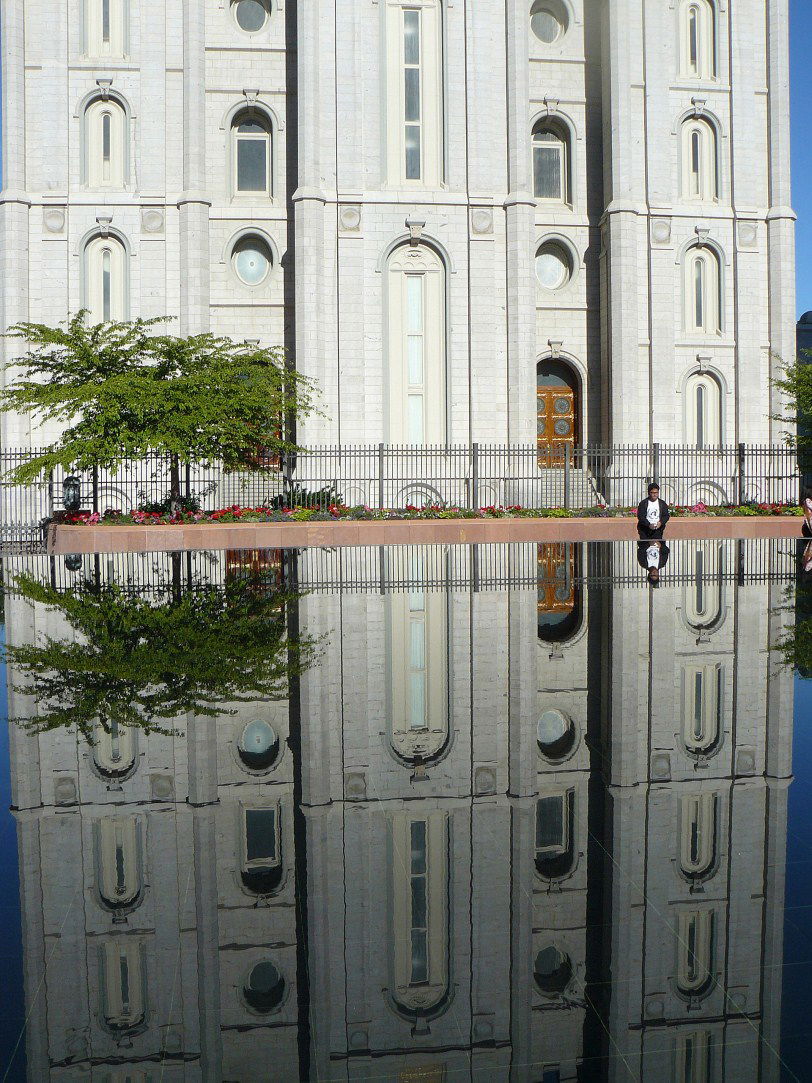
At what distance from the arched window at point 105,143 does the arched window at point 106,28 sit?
1496 millimetres

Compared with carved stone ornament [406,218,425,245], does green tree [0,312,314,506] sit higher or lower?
lower

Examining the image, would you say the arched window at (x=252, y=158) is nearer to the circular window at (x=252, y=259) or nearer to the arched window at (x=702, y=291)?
the circular window at (x=252, y=259)

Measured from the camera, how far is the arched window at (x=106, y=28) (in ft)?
99.3

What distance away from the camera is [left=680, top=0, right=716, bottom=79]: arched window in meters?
32.2

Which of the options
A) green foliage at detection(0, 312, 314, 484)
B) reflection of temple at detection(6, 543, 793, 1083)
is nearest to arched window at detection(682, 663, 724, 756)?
reflection of temple at detection(6, 543, 793, 1083)

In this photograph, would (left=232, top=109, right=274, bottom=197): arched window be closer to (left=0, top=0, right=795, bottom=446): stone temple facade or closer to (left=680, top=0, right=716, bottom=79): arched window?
(left=0, top=0, right=795, bottom=446): stone temple facade

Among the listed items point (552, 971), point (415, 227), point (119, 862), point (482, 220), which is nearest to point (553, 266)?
point (482, 220)

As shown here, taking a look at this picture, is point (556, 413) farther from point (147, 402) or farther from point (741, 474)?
point (147, 402)

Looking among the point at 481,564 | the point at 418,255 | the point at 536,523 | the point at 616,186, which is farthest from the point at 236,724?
the point at 616,186

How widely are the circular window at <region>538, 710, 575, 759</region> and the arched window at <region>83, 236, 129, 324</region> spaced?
2771cm

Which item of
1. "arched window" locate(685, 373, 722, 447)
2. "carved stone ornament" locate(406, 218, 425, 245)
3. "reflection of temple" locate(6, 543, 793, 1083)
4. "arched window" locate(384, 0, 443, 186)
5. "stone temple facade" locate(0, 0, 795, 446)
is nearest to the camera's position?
"reflection of temple" locate(6, 543, 793, 1083)

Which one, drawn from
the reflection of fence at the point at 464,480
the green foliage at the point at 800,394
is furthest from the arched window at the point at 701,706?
the green foliage at the point at 800,394

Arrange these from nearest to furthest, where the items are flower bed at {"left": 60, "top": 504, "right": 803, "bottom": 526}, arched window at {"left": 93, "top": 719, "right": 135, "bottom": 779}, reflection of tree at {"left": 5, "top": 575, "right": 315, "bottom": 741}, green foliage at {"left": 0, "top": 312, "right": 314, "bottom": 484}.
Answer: arched window at {"left": 93, "top": 719, "right": 135, "bottom": 779}
reflection of tree at {"left": 5, "top": 575, "right": 315, "bottom": 741}
green foliage at {"left": 0, "top": 312, "right": 314, "bottom": 484}
flower bed at {"left": 60, "top": 504, "right": 803, "bottom": 526}

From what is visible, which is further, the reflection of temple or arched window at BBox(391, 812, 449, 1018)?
arched window at BBox(391, 812, 449, 1018)
